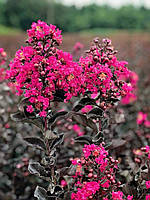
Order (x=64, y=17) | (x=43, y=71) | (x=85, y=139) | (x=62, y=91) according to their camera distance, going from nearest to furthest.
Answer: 1. (x=43, y=71)
2. (x=62, y=91)
3. (x=85, y=139)
4. (x=64, y=17)

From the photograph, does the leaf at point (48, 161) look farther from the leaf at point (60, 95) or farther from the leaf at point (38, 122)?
the leaf at point (60, 95)

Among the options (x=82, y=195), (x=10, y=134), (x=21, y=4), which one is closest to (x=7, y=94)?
(x=10, y=134)

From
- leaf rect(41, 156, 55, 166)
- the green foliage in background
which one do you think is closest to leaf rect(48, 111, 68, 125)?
leaf rect(41, 156, 55, 166)

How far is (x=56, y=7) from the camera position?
3669 cm

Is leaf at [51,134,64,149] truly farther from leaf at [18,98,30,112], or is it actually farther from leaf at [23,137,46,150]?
leaf at [18,98,30,112]

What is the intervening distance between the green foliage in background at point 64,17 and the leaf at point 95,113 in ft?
102

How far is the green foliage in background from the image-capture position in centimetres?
3288

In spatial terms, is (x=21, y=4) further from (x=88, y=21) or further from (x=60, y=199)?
(x=60, y=199)

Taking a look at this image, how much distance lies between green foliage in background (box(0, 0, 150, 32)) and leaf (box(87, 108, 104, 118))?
31.1m

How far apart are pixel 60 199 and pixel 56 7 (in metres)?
36.9

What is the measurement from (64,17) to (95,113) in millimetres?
34531

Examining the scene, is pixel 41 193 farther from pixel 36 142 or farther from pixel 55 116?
pixel 55 116

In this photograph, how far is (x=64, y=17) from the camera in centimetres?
3503

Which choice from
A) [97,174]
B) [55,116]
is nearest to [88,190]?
[97,174]
